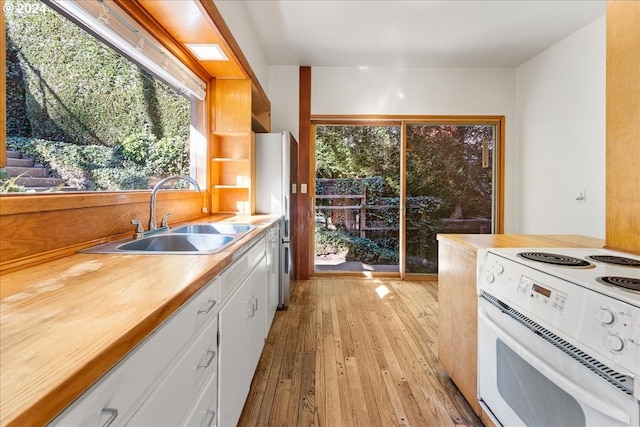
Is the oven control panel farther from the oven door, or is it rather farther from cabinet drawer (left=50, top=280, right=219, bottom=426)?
cabinet drawer (left=50, top=280, right=219, bottom=426)

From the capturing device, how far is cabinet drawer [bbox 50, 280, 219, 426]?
0.47 meters

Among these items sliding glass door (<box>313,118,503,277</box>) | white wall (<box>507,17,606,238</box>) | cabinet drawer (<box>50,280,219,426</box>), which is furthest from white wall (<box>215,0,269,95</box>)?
white wall (<box>507,17,606,238</box>)

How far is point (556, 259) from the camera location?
46.0 inches

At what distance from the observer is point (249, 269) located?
1603mm

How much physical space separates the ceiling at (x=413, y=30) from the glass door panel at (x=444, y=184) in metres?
→ 0.87

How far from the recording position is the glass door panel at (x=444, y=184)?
4004mm

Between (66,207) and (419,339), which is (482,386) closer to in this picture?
(419,339)

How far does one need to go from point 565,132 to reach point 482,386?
306 centimetres

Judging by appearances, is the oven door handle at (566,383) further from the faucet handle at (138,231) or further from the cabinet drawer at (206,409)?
the faucet handle at (138,231)

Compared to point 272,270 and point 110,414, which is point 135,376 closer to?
point 110,414

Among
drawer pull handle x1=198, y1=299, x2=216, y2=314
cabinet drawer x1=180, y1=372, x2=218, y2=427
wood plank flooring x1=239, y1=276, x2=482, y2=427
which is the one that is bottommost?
wood plank flooring x1=239, y1=276, x2=482, y2=427

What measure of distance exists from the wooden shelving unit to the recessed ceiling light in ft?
1.40

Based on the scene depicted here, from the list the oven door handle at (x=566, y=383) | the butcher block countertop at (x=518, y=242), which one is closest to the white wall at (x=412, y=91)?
the butcher block countertop at (x=518, y=242)

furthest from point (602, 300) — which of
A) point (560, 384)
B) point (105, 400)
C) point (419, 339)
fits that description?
point (419, 339)
